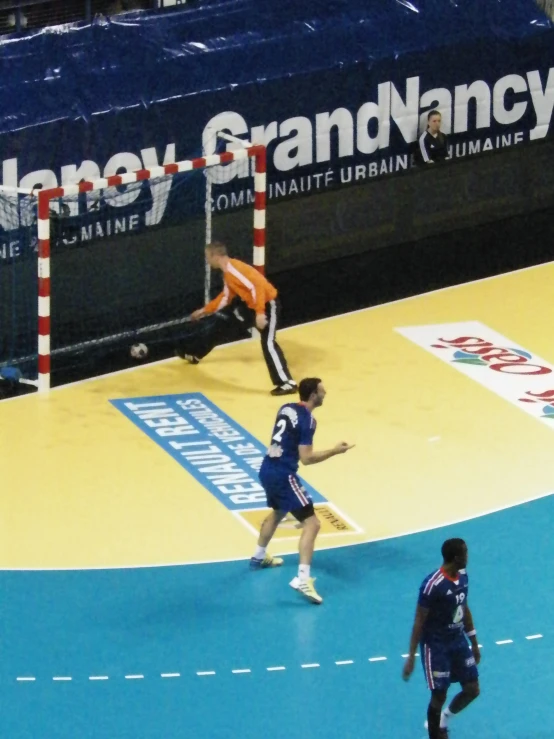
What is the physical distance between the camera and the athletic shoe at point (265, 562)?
15.3m

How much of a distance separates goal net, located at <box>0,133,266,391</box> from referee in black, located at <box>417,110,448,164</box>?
280 cm

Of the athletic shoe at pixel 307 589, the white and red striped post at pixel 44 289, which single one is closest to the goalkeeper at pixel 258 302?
the white and red striped post at pixel 44 289

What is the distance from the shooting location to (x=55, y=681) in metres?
13.4

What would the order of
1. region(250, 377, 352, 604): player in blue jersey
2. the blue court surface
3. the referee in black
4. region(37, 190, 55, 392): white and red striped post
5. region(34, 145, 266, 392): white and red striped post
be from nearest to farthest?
the blue court surface < region(250, 377, 352, 604): player in blue jersey < region(37, 190, 55, 392): white and red striped post < region(34, 145, 266, 392): white and red striped post < the referee in black

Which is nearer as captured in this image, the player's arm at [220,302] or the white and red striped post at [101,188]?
the white and red striped post at [101,188]

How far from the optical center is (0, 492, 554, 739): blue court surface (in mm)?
12922

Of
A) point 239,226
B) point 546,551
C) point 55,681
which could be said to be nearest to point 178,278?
point 239,226

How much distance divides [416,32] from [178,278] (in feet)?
16.6

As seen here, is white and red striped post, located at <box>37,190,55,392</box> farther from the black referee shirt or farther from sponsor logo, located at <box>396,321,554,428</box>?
the black referee shirt

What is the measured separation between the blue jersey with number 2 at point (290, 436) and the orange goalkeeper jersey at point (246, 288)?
186 inches

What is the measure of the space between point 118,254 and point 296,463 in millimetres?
7162

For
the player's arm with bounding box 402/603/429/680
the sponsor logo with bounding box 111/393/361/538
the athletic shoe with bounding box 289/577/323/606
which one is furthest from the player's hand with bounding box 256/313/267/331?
the player's arm with bounding box 402/603/429/680

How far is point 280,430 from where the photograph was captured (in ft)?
47.8

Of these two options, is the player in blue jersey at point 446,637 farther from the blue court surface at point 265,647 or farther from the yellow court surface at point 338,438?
the yellow court surface at point 338,438
